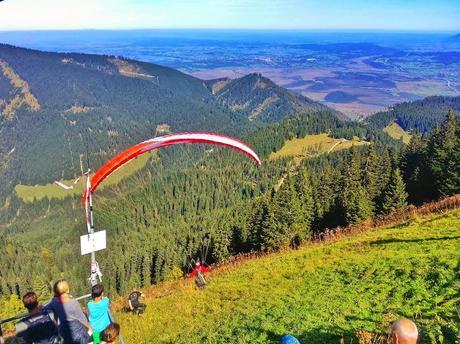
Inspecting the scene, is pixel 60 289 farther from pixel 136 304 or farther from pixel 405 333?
pixel 405 333

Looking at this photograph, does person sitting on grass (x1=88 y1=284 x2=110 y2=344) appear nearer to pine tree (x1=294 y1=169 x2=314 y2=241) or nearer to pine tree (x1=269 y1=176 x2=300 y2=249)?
pine tree (x1=269 y1=176 x2=300 y2=249)

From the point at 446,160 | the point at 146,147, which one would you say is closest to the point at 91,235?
the point at 146,147

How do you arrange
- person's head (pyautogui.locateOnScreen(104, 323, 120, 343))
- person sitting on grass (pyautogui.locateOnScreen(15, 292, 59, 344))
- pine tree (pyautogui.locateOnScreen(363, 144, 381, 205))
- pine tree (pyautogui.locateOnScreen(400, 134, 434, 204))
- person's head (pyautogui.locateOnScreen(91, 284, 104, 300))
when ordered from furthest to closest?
pine tree (pyautogui.locateOnScreen(363, 144, 381, 205)) → pine tree (pyautogui.locateOnScreen(400, 134, 434, 204)) → person's head (pyautogui.locateOnScreen(91, 284, 104, 300)) → person sitting on grass (pyautogui.locateOnScreen(15, 292, 59, 344)) → person's head (pyautogui.locateOnScreen(104, 323, 120, 343))

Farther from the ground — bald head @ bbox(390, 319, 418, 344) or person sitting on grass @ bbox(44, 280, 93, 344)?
bald head @ bbox(390, 319, 418, 344)

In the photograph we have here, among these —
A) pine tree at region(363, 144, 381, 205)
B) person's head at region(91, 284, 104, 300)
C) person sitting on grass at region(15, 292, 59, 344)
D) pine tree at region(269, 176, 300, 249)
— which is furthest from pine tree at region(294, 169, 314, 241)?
person sitting on grass at region(15, 292, 59, 344)

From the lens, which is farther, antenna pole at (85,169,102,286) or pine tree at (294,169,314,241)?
pine tree at (294,169,314,241)

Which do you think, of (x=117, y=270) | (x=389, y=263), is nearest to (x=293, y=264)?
(x=389, y=263)

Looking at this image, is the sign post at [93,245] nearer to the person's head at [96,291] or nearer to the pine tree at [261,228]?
the person's head at [96,291]

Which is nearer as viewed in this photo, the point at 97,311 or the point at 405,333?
the point at 405,333
